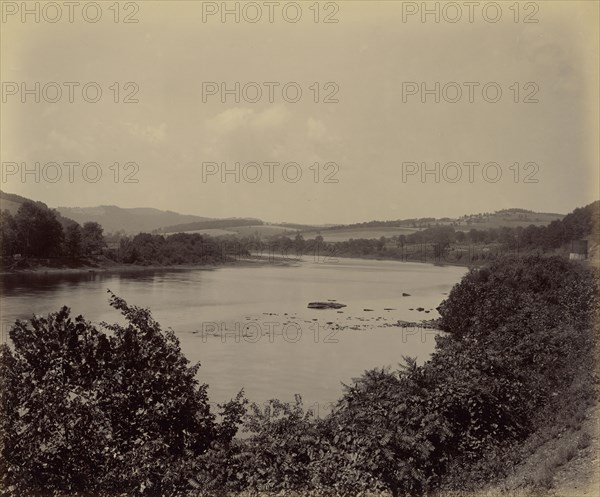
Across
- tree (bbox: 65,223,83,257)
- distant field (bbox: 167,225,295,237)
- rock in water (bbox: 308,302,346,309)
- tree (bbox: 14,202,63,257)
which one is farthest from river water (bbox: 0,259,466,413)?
distant field (bbox: 167,225,295,237)

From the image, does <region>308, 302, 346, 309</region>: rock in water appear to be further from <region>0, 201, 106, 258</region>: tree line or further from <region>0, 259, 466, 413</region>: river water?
<region>0, 201, 106, 258</region>: tree line

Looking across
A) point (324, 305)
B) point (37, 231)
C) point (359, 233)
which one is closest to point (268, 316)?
point (324, 305)

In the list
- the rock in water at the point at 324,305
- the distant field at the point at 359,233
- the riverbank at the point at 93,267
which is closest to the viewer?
the rock in water at the point at 324,305

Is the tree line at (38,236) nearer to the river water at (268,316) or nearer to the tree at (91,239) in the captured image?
the tree at (91,239)

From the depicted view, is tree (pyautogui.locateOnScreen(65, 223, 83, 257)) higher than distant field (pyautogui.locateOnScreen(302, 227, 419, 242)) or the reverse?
the reverse

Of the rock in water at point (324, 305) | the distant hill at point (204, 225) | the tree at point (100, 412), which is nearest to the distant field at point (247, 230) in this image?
the distant hill at point (204, 225)

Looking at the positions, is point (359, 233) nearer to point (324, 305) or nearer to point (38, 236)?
point (38, 236)
